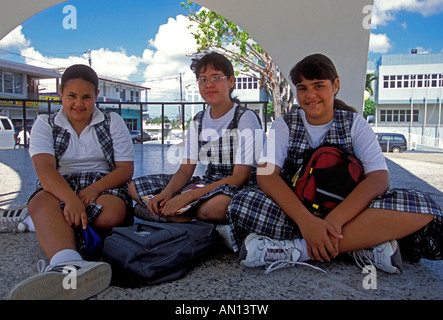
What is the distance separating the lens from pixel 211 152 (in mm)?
2066

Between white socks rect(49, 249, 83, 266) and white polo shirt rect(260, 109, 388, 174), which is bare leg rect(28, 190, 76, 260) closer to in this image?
white socks rect(49, 249, 83, 266)

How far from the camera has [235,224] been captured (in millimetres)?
1645

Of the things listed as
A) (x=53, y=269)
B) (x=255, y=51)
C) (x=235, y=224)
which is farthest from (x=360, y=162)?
(x=255, y=51)

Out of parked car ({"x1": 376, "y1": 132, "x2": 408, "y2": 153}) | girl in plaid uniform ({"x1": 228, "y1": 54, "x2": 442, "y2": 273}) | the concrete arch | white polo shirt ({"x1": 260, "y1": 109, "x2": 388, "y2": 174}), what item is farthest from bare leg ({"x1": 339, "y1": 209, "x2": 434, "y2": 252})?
parked car ({"x1": 376, "y1": 132, "x2": 408, "y2": 153})

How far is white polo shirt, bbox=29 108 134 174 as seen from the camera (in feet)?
6.26

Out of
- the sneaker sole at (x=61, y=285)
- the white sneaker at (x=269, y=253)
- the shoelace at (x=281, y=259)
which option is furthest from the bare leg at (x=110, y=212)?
the shoelace at (x=281, y=259)

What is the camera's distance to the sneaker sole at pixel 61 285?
3.57ft

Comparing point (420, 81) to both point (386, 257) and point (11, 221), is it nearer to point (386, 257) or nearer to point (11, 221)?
point (386, 257)

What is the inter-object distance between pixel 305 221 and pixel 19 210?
178cm

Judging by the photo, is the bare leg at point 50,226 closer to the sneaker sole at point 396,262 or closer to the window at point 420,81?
the sneaker sole at point 396,262

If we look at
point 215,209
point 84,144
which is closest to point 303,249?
point 215,209

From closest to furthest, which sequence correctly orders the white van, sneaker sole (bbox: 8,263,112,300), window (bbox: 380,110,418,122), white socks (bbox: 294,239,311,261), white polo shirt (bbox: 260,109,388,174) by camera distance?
1. sneaker sole (bbox: 8,263,112,300)
2. white socks (bbox: 294,239,311,261)
3. white polo shirt (bbox: 260,109,388,174)
4. the white van
5. window (bbox: 380,110,418,122)

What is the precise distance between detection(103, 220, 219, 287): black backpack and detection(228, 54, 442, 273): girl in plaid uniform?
249mm

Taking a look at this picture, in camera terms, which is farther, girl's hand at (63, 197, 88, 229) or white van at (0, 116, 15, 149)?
white van at (0, 116, 15, 149)
